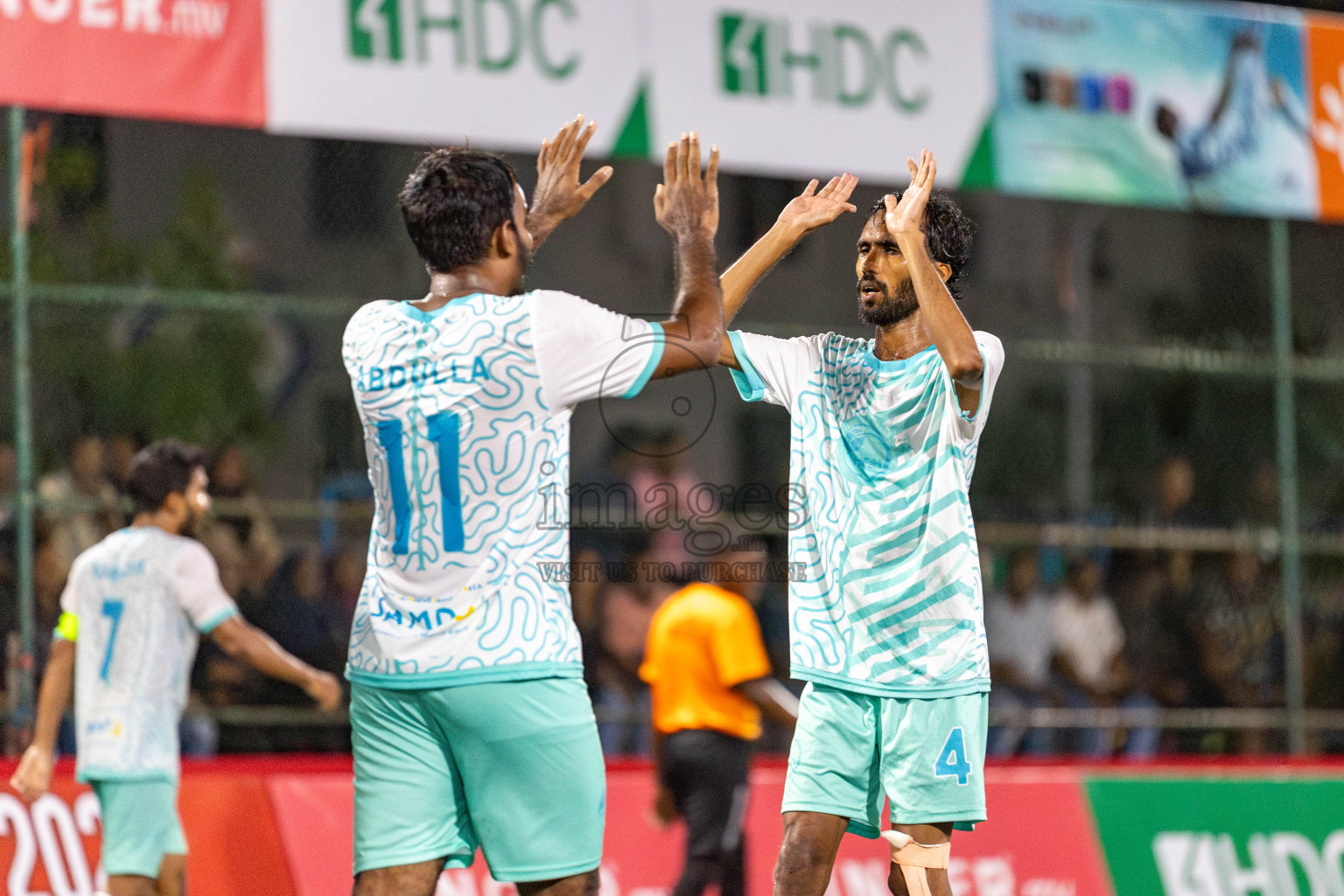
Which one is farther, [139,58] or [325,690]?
[139,58]

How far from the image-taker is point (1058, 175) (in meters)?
9.45

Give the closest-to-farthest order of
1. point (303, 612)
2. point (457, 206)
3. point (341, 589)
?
point (457, 206)
point (303, 612)
point (341, 589)

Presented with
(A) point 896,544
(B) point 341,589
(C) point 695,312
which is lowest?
(B) point 341,589

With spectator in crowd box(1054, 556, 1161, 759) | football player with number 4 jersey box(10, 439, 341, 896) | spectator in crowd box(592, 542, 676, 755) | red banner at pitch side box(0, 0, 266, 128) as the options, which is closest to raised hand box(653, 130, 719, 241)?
football player with number 4 jersey box(10, 439, 341, 896)

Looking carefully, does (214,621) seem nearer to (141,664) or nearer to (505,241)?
(141,664)

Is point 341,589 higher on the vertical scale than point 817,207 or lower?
lower

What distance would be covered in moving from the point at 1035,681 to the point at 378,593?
23.8 ft

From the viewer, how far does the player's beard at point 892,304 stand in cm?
463

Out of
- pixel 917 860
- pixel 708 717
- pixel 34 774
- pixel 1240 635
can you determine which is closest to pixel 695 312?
pixel 917 860

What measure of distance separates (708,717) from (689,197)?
374cm

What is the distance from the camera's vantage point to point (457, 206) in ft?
11.8

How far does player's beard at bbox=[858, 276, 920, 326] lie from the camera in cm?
463

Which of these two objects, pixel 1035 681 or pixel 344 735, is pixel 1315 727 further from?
pixel 344 735

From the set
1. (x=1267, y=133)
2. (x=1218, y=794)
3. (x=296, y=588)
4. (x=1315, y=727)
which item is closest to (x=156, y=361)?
(x=296, y=588)
